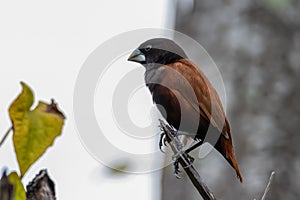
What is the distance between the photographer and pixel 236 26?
11.5 ft

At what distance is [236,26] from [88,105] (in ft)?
6.52

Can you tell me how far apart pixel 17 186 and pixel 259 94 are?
2.45 m

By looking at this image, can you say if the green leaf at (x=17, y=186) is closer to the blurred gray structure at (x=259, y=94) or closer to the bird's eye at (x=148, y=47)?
the bird's eye at (x=148, y=47)

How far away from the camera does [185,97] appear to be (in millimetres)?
2354

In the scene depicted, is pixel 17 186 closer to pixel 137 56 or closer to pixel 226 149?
pixel 226 149

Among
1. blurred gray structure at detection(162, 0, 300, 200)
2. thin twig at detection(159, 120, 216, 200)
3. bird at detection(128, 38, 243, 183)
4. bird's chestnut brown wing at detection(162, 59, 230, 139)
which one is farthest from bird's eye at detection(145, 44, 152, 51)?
blurred gray structure at detection(162, 0, 300, 200)

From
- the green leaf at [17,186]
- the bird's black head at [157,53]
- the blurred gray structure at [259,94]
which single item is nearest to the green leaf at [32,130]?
the green leaf at [17,186]

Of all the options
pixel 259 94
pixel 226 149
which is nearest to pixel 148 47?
pixel 226 149

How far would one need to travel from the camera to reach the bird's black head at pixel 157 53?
2436 millimetres

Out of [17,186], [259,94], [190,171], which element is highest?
[17,186]

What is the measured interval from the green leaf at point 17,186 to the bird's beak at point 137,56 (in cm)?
152

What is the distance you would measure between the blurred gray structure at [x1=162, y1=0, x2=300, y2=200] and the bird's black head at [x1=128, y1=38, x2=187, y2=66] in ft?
2.87

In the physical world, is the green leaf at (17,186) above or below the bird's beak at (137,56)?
below

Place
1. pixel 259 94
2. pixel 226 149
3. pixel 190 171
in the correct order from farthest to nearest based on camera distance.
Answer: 1. pixel 259 94
2. pixel 226 149
3. pixel 190 171
